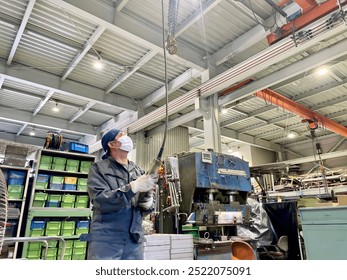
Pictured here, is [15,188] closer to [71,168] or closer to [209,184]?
[71,168]

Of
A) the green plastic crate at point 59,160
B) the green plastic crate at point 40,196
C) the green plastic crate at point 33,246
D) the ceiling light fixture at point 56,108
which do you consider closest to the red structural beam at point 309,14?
the green plastic crate at point 59,160

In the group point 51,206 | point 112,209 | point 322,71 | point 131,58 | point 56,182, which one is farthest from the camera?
point 322,71

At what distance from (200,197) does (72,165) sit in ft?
8.33

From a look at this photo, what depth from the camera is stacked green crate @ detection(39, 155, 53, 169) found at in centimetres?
413

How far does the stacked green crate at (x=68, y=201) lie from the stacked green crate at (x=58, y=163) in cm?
49

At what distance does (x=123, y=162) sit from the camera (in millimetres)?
1616

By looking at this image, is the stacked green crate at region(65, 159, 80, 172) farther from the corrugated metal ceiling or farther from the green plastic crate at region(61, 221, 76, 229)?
the corrugated metal ceiling

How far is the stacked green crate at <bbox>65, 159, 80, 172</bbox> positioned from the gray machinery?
82.3 inches

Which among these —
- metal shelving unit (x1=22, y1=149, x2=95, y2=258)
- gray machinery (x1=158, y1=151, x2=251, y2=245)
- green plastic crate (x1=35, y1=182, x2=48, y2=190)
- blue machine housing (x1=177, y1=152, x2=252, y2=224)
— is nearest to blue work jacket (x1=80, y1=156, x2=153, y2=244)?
gray machinery (x1=158, y1=151, x2=251, y2=245)

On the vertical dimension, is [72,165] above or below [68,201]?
above

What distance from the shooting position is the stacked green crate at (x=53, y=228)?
396cm

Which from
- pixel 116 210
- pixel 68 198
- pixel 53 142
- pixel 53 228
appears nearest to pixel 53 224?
pixel 53 228

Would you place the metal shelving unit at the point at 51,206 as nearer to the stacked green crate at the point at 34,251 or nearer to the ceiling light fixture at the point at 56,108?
the stacked green crate at the point at 34,251

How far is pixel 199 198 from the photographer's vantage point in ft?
10.7
